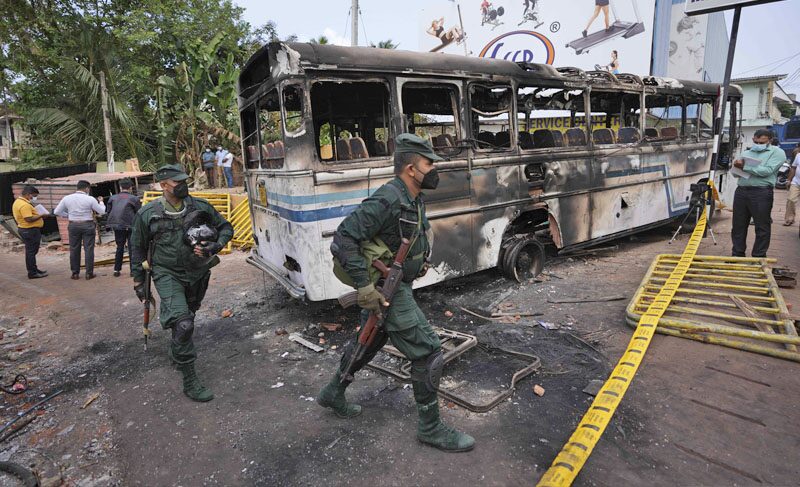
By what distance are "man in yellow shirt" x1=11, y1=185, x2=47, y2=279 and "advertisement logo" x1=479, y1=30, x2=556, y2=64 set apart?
16.8 meters

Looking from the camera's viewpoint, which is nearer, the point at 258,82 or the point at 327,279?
the point at 327,279

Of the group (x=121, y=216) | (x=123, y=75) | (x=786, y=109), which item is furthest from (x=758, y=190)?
(x=786, y=109)

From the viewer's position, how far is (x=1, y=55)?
711 inches

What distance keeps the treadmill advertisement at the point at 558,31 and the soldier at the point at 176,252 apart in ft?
55.3

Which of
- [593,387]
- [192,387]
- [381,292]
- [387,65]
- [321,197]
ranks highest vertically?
[387,65]

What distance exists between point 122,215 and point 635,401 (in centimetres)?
807

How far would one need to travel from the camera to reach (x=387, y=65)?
447cm

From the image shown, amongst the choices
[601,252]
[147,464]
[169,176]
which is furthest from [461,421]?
[601,252]

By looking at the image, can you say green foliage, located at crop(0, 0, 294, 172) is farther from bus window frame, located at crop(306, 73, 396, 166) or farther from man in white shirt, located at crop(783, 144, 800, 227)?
man in white shirt, located at crop(783, 144, 800, 227)

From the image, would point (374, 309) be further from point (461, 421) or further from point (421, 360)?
point (461, 421)

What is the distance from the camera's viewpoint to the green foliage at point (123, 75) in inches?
605

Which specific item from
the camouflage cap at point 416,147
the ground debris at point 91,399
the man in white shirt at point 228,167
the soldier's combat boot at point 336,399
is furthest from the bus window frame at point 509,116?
the man in white shirt at point 228,167

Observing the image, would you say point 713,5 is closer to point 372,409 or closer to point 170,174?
point 372,409

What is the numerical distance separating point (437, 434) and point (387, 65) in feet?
11.2
